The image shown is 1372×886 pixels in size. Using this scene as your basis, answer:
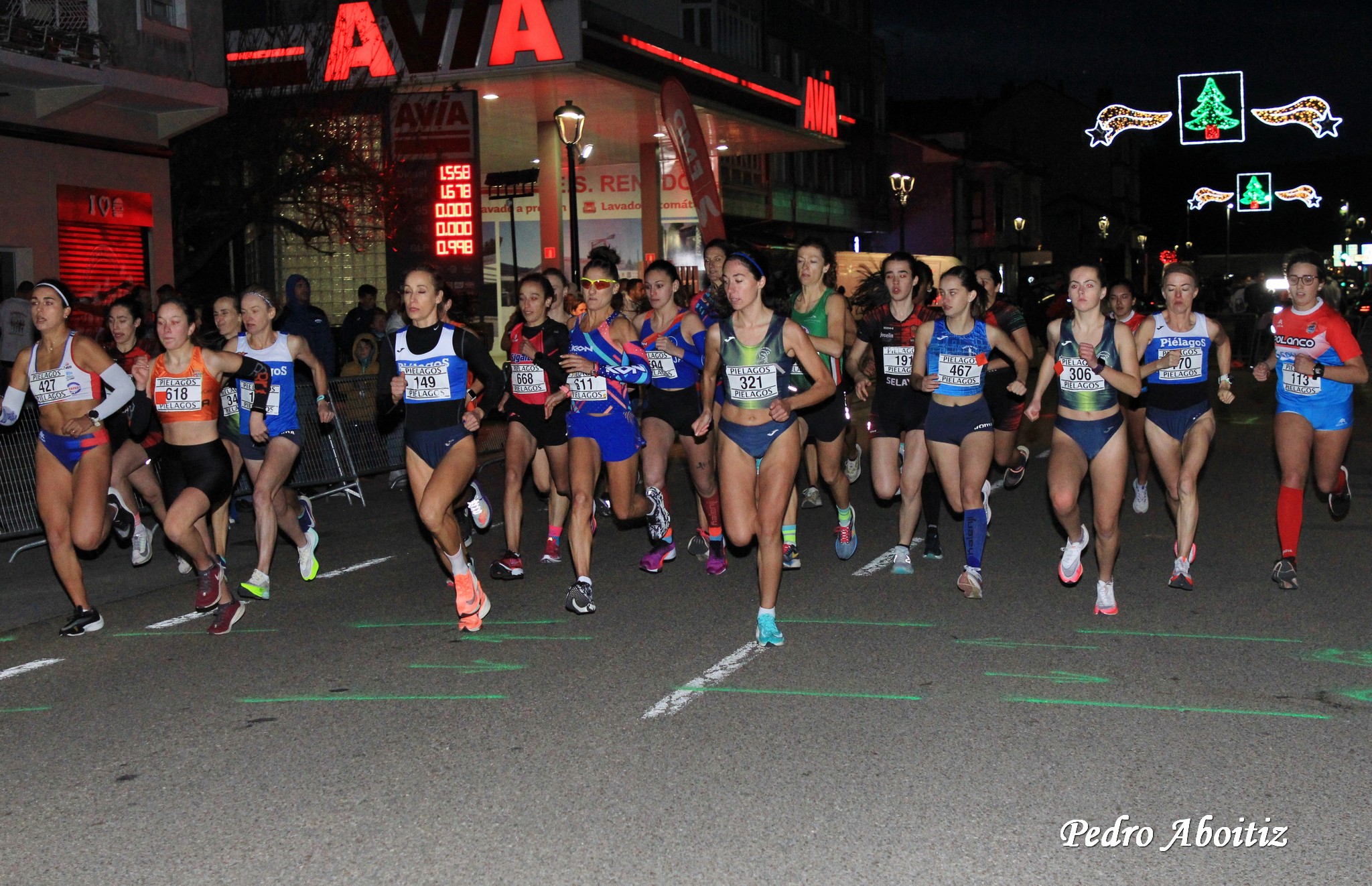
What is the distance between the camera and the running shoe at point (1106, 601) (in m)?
7.55

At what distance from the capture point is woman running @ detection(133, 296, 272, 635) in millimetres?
7562

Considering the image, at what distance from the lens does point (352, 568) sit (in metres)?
9.67

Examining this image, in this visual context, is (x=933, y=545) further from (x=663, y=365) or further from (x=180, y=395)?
(x=180, y=395)

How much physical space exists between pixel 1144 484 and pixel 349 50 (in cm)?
Result: 1594

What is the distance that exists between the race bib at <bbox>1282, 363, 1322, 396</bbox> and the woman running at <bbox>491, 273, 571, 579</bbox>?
4.42 m

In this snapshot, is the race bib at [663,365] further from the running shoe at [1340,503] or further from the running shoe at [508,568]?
the running shoe at [1340,503]

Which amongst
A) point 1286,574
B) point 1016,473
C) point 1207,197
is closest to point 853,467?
point 1016,473

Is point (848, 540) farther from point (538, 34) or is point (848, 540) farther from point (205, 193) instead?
point (205, 193)

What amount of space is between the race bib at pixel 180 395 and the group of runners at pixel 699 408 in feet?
0.04

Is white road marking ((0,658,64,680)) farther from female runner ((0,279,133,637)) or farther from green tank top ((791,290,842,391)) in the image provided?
green tank top ((791,290,842,391))

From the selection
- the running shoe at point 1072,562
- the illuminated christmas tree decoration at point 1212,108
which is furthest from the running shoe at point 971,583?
the illuminated christmas tree decoration at point 1212,108

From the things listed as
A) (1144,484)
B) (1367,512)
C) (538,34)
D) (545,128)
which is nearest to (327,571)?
(1144,484)

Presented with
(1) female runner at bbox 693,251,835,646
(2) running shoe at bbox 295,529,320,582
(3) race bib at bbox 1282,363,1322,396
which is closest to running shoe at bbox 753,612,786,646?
(1) female runner at bbox 693,251,835,646

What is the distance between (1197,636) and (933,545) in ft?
8.56
